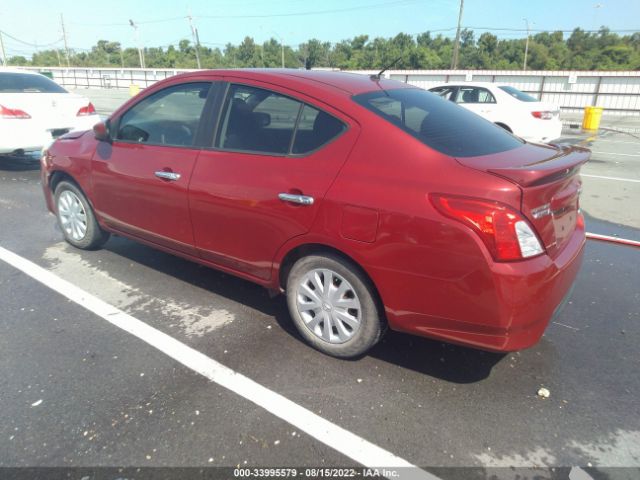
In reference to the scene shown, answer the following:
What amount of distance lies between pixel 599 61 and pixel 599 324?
2455 inches

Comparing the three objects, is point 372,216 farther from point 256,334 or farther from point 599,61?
point 599,61

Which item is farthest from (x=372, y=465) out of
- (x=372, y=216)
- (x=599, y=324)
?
(x=599, y=324)

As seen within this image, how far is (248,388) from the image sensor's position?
2744mm

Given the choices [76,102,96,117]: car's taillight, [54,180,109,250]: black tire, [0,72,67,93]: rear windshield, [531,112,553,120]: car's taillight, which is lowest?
[54,180,109,250]: black tire

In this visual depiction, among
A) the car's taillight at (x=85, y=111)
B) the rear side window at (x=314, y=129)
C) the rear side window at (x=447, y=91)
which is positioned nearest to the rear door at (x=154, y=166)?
the rear side window at (x=314, y=129)

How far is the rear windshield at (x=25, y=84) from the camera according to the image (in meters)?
7.95

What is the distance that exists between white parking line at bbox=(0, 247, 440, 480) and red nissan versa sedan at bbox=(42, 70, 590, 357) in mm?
540

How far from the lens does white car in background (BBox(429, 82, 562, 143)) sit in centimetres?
1120

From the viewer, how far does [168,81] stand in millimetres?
Result: 3760

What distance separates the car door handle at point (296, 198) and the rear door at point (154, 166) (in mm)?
887

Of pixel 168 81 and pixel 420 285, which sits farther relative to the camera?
pixel 168 81

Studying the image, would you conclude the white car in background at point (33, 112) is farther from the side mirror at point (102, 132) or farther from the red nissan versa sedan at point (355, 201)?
the red nissan versa sedan at point (355, 201)

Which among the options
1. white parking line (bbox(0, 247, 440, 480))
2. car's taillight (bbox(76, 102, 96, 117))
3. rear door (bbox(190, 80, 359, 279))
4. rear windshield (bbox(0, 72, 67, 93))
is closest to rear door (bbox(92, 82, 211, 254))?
rear door (bbox(190, 80, 359, 279))

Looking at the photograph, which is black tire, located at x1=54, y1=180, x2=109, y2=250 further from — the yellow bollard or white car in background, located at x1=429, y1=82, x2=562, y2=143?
the yellow bollard
